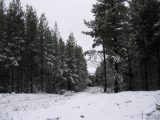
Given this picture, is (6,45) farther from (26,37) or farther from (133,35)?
(133,35)

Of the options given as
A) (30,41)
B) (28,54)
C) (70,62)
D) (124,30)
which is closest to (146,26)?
(124,30)

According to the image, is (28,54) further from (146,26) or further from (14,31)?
(146,26)

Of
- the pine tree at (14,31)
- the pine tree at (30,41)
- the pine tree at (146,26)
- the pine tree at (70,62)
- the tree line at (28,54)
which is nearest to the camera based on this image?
the pine tree at (146,26)

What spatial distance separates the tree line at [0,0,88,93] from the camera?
35000mm

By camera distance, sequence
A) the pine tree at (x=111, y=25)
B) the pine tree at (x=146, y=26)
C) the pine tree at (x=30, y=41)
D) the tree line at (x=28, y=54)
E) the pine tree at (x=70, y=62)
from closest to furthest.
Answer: the pine tree at (x=111, y=25) → the pine tree at (x=146, y=26) → the tree line at (x=28, y=54) → the pine tree at (x=30, y=41) → the pine tree at (x=70, y=62)

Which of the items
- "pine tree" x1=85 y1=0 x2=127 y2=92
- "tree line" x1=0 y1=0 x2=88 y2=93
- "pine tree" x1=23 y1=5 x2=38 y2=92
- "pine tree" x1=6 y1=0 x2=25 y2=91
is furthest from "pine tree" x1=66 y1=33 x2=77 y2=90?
"pine tree" x1=85 y1=0 x2=127 y2=92

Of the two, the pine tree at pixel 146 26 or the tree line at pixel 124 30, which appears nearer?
the tree line at pixel 124 30

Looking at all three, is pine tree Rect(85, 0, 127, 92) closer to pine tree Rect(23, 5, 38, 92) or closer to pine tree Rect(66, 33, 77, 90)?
pine tree Rect(23, 5, 38, 92)

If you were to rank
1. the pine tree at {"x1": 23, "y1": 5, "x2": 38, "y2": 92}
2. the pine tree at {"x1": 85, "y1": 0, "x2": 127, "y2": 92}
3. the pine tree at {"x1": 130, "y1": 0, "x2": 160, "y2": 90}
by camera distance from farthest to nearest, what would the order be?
the pine tree at {"x1": 23, "y1": 5, "x2": 38, "y2": 92} → the pine tree at {"x1": 130, "y1": 0, "x2": 160, "y2": 90} → the pine tree at {"x1": 85, "y1": 0, "x2": 127, "y2": 92}

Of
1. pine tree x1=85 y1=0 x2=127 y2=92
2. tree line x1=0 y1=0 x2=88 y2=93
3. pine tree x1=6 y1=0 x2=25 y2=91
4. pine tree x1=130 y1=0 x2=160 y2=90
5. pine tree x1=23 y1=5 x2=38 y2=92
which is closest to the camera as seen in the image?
pine tree x1=85 y1=0 x2=127 y2=92

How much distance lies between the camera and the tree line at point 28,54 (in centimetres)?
3500

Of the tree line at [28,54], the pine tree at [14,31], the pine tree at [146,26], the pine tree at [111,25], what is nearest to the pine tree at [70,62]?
the tree line at [28,54]

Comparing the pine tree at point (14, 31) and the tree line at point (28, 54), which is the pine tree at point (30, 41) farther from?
the pine tree at point (14, 31)

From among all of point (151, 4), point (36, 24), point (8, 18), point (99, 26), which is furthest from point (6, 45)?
point (151, 4)
